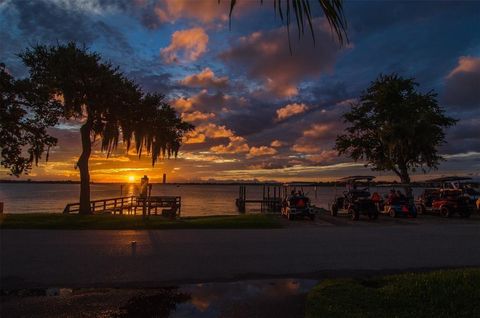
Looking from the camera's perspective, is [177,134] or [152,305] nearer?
[152,305]

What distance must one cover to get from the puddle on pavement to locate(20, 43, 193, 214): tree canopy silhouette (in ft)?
57.0

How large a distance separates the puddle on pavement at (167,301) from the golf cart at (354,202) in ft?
56.2

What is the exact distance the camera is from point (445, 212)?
26297mm

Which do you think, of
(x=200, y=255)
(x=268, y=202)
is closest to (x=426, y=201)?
(x=268, y=202)

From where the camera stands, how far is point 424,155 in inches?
1383

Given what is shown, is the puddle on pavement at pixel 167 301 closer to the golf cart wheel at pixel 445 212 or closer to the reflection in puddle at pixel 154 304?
the reflection in puddle at pixel 154 304

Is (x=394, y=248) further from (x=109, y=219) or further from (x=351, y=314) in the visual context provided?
(x=109, y=219)

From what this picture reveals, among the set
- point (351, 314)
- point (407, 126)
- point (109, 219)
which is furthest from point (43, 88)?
point (407, 126)

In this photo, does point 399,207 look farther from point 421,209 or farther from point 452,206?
point 421,209

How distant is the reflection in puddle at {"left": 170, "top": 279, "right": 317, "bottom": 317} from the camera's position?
6.36 m

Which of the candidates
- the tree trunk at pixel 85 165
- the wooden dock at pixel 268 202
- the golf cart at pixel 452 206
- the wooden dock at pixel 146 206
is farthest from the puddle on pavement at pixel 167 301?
the wooden dock at pixel 268 202

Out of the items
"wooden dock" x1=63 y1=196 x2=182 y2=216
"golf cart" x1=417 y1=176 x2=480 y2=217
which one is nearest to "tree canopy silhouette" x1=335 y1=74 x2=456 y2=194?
"golf cart" x1=417 y1=176 x2=480 y2=217

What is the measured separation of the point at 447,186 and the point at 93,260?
3210cm

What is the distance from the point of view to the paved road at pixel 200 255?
28.1 feet
